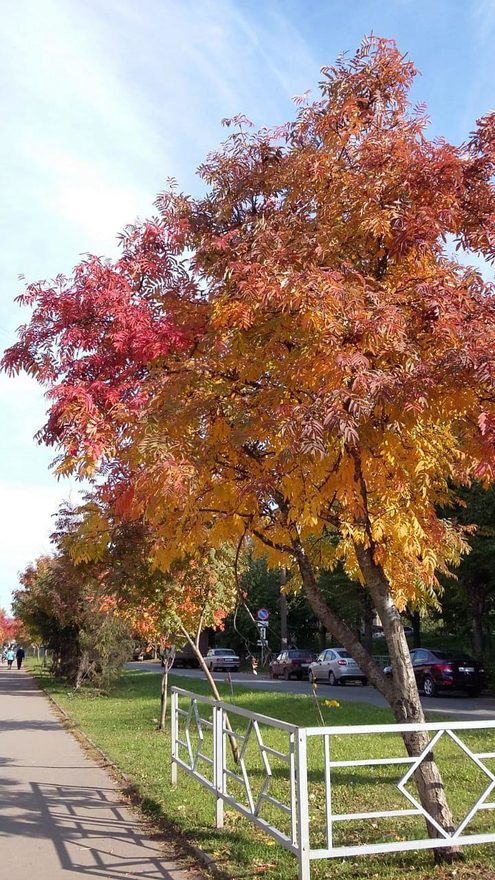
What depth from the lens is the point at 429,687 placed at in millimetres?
25500

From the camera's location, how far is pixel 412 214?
20.2ft

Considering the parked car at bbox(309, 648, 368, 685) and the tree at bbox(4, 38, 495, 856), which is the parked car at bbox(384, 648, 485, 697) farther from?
the tree at bbox(4, 38, 495, 856)

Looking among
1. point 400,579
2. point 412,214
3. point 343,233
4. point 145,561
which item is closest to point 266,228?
point 343,233

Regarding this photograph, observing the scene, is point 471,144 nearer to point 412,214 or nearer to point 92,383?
point 412,214

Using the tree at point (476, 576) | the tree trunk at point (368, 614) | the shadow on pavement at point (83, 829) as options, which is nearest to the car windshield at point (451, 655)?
the tree at point (476, 576)

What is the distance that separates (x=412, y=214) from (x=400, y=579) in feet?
10.5

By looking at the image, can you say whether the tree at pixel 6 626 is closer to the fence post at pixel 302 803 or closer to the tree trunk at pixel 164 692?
the tree trunk at pixel 164 692

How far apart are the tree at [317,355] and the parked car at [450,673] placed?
1892cm

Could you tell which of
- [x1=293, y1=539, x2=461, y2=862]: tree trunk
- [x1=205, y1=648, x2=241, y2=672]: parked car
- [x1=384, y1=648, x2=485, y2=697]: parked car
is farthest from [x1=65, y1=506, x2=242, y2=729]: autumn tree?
[x1=205, y1=648, x2=241, y2=672]: parked car

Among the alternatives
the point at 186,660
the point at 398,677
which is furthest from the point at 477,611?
the point at 186,660

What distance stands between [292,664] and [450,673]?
534 inches

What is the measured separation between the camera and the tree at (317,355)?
5512 mm

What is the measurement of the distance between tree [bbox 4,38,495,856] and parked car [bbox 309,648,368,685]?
25527 mm

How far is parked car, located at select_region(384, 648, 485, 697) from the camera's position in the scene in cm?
2497
